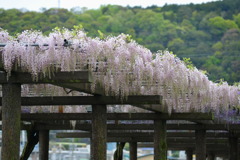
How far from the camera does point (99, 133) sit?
13727mm

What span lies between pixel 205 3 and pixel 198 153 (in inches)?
2352

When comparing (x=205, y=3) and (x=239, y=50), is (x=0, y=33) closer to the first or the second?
(x=239, y=50)

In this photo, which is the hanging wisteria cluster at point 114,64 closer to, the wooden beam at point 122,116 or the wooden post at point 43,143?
the wooden beam at point 122,116

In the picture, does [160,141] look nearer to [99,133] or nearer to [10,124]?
[99,133]

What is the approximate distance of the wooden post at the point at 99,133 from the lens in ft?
45.1

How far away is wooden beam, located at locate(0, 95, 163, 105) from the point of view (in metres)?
13.7

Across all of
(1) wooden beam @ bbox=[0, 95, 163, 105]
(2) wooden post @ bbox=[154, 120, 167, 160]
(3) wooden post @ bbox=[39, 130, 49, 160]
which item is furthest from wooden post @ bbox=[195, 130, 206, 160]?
(1) wooden beam @ bbox=[0, 95, 163, 105]

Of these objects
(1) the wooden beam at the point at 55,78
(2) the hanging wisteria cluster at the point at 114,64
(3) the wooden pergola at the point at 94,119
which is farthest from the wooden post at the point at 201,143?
(1) the wooden beam at the point at 55,78

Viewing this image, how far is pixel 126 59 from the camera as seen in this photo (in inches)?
520

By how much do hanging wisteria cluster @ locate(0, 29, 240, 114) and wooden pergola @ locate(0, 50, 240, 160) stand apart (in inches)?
11.2

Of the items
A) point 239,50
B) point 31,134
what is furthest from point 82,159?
point 31,134

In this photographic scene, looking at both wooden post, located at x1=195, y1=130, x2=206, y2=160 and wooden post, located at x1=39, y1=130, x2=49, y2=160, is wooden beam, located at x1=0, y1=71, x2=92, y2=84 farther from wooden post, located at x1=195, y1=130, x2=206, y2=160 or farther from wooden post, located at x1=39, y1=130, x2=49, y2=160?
wooden post, located at x1=195, y1=130, x2=206, y2=160

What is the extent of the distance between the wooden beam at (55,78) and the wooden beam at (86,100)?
2.56 metres

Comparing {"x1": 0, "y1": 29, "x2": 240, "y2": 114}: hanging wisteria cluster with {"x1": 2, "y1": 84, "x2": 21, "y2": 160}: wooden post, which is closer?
{"x1": 2, "y1": 84, "x2": 21, "y2": 160}: wooden post
